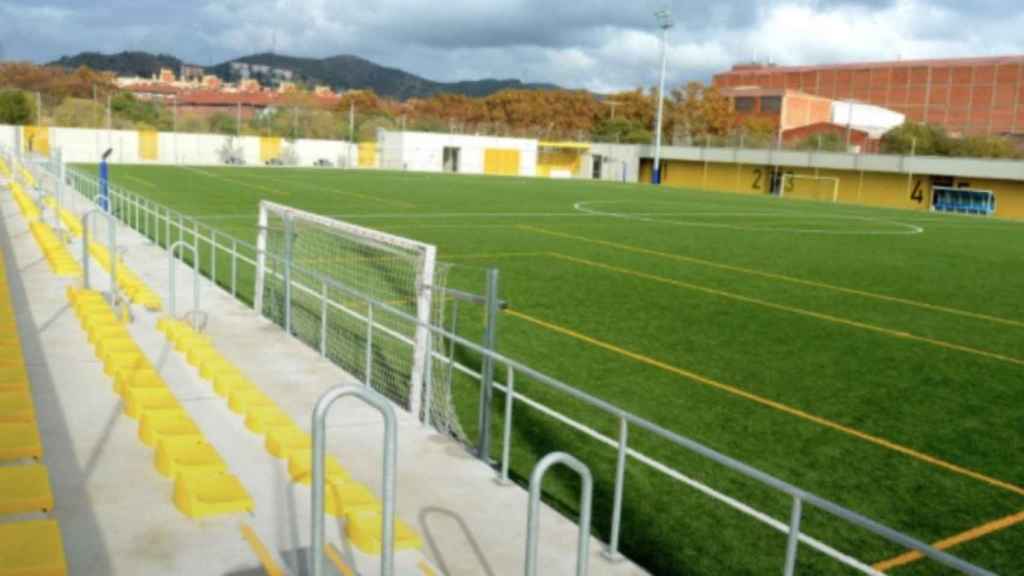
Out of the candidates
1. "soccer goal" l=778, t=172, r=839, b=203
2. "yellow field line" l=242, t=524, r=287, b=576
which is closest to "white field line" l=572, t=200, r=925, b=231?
"soccer goal" l=778, t=172, r=839, b=203

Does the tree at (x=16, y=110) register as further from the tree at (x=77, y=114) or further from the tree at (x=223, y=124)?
the tree at (x=223, y=124)

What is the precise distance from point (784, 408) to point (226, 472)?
20.9 ft

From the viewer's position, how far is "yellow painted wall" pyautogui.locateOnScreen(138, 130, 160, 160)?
66.6 m

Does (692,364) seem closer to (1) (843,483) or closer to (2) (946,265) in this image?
(1) (843,483)

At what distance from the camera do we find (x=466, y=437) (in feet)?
29.8

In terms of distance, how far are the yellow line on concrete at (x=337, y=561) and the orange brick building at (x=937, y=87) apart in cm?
9292

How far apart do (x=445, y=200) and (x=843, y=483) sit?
33399mm

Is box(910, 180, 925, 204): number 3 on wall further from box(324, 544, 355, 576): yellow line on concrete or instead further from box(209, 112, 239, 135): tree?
box(324, 544, 355, 576): yellow line on concrete

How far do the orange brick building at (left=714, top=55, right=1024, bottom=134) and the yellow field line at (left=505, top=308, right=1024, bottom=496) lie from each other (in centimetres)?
8488

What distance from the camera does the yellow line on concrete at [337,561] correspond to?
5.34m

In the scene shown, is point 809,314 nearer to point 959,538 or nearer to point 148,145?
point 959,538

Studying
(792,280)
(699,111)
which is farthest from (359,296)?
(699,111)

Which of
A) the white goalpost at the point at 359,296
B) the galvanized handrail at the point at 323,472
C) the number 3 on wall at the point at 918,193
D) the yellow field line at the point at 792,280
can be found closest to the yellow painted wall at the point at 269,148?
the number 3 on wall at the point at 918,193

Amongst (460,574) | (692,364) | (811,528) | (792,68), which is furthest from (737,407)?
(792,68)
